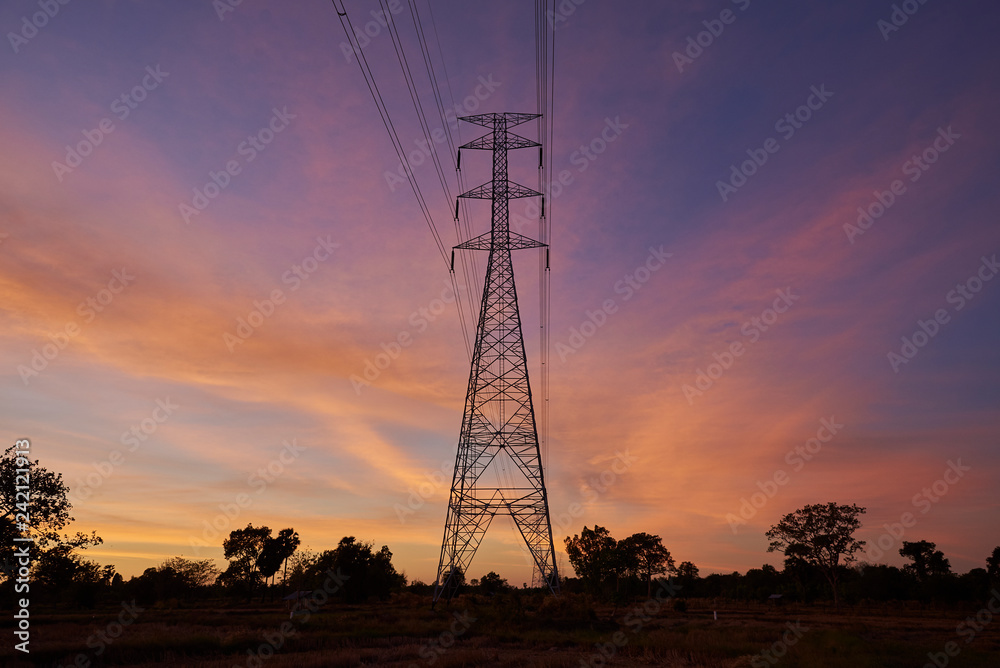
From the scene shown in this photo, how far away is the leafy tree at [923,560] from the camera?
99.1 meters

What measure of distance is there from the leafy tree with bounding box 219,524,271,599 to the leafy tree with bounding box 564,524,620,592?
179 feet

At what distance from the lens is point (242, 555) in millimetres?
104750

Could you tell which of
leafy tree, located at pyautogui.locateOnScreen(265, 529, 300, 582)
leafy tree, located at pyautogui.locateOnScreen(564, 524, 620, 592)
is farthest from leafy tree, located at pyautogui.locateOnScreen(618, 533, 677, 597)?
leafy tree, located at pyautogui.locateOnScreen(265, 529, 300, 582)

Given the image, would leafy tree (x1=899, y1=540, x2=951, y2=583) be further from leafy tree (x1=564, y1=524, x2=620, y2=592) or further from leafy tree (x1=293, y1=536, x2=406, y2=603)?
leafy tree (x1=293, y1=536, x2=406, y2=603)


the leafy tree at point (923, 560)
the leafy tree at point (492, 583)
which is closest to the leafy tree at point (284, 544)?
the leafy tree at point (492, 583)

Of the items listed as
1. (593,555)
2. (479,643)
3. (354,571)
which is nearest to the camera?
(479,643)

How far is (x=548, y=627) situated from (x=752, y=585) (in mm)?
94371

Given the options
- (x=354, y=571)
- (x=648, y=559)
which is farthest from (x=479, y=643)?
(x=648, y=559)

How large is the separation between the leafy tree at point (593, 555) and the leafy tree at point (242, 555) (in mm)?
54637

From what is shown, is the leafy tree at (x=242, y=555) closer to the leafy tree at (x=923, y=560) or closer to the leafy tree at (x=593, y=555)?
the leafy tree at (x=593, y=555)

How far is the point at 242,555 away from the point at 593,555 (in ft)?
199

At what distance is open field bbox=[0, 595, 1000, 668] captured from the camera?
25094mm

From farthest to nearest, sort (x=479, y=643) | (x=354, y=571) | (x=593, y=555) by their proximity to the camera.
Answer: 1. (x=593, y=555)
2. (x=354, y=571)
3. (x=479, y=643)

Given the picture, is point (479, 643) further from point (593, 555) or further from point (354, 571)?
point (593, 555)
